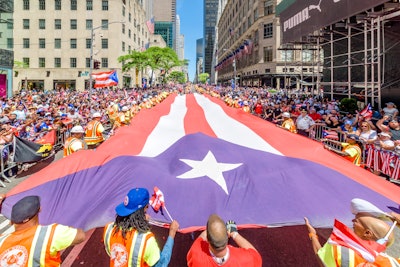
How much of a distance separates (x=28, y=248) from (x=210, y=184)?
7.73 feet

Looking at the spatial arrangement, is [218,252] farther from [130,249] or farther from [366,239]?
[366,239]

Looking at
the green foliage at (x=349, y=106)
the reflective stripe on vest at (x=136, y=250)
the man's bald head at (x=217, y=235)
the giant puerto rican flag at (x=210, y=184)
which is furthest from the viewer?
the green foliage at (x=349, y=106)

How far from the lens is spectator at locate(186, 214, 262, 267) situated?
2.50m

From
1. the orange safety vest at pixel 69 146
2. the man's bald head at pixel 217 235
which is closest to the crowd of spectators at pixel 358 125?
the man's bald head at pixel 217 235

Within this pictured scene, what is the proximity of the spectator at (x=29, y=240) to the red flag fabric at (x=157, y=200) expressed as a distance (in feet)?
3.92

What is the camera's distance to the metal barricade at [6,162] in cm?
895

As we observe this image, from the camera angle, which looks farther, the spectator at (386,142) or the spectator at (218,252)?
the spectator at (386,142)

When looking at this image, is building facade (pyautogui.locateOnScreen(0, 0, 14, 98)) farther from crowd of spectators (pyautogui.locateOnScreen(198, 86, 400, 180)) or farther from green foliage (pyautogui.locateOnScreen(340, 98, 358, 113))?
green foliage (pyautogui.locateOnScreen(340, 98, 358, 113))

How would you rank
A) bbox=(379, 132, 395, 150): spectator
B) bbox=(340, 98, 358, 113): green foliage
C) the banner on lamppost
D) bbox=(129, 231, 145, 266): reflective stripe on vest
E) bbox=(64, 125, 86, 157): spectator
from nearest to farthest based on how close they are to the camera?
bbox=(129, 231, 145, 266): reflective stripe on vest
bbox=(64, 125, 86, 157): spectator
bbox=(379, 132, 395, 150): spectator
the banner on lamppost
bbox=(340, 98, 358, 113): green foliage

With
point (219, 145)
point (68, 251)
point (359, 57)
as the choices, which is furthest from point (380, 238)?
point (359, 57)

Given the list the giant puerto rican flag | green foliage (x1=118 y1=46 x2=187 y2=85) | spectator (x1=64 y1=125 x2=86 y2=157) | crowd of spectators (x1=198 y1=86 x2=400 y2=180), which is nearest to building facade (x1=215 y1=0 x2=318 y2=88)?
green foliage (x1=118 y1=46 x2=187 y2=85)

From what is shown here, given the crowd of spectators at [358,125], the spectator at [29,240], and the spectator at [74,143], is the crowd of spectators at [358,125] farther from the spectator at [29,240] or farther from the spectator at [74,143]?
the spectator at [29,240]

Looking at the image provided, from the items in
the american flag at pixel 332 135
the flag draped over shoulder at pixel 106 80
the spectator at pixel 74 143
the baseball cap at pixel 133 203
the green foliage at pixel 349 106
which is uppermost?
the flag draped over shoulder at pixel 106 80

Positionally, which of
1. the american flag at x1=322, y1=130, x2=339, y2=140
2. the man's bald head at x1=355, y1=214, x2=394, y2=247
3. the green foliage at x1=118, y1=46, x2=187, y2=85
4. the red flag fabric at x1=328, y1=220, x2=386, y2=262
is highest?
the green foliage at x1=118, y1=46, x2=187, y2=85
